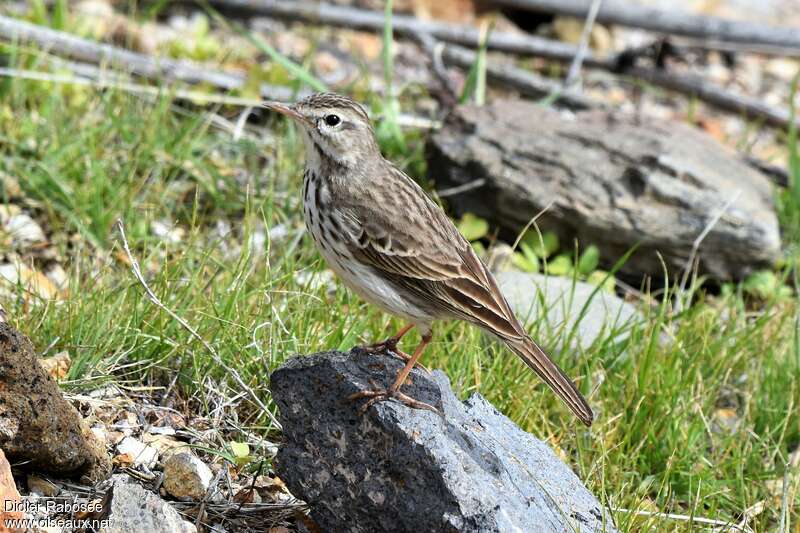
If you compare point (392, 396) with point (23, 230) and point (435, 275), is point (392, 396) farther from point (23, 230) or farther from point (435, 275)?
point (23, 230)

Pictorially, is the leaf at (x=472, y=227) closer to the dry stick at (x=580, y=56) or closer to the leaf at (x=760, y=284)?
the leaf at (x=760, y=284)

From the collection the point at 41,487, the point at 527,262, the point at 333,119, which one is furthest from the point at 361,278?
the point at 527,262

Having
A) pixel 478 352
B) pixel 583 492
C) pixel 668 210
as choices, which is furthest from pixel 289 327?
pixel 668 210

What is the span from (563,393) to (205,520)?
150 cm

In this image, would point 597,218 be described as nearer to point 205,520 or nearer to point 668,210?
point 668,210

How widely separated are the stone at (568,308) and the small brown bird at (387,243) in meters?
0.92

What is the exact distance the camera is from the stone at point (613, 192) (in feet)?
23.1

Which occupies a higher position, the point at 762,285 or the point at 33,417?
the point at 33,417

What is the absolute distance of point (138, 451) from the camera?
446 centimetres

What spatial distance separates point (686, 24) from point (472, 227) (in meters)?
3.63

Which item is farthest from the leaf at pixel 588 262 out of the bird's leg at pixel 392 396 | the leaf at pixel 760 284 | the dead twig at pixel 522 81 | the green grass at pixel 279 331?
the bird's leg at pixel 392 396

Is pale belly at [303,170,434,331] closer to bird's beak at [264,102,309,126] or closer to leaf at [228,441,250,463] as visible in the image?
bird's beak at [264,102,309,126]

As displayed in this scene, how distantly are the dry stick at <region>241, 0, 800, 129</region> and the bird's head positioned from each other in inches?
172

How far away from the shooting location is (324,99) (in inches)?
187
